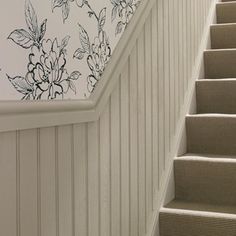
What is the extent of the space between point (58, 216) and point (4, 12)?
0.54 meters

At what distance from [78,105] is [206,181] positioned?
42.8 inches

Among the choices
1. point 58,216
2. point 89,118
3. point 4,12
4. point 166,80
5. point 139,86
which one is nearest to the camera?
point 4,12

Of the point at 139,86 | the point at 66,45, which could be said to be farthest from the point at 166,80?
the point at 66,45

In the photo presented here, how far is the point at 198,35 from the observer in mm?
2791

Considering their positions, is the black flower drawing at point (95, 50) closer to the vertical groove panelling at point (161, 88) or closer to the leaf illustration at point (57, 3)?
the leaf illustration at point (57, 3)

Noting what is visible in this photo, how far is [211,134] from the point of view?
2367 mm

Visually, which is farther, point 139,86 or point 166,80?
point 166,80

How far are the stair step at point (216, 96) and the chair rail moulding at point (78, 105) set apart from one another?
0.87 meters

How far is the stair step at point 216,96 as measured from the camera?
2.53 m

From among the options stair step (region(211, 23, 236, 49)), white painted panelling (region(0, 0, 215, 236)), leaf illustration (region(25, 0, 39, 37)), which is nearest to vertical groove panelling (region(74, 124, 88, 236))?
white painted panelling (region(0, 0, 215, 236))

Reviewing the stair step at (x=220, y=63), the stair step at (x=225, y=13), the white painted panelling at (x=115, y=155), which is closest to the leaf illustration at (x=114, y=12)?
the white painted panelling at (x=115, y=155)

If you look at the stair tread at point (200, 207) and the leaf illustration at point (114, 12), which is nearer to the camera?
the leaf illustration at point (114, 12)

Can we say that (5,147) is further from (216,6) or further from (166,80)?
(216,6)

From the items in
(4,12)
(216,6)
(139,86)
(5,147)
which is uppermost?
(216,6)
